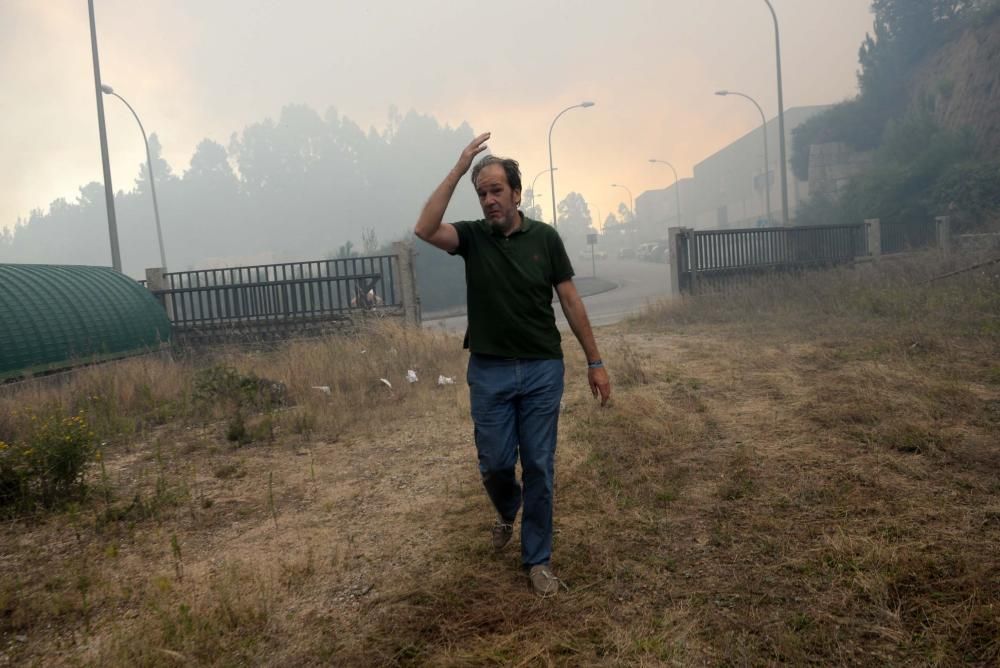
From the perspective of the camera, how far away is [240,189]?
113 m

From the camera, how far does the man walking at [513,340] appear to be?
132 inches

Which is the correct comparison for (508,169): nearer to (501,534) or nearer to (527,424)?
(527,424)

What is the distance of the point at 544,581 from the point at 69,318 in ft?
30.9

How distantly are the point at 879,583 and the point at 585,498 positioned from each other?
1815mm

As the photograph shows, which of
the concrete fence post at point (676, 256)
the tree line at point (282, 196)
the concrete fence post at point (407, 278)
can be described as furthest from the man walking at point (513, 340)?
the tree line at point (282, 196)

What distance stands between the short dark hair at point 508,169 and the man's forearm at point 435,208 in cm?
20

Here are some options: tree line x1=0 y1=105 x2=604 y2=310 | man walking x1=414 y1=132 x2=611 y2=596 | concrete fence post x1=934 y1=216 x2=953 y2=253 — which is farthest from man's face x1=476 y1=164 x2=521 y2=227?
tree line x1=0 y1=105 x2=604 y2=310

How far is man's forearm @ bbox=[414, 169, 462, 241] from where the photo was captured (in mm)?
3197

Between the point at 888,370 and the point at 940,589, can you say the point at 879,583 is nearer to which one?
the point at 940,589

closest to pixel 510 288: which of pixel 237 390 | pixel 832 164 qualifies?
pixel 237 390

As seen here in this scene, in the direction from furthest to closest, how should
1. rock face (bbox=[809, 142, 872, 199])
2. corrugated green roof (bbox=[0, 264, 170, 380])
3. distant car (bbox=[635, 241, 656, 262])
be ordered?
distant car (bbox=[635, 241, 656, 262]) → rock face (bbox=[809, 142, 872, 199]) → corrugated green roof (bbox=[0, 264, 170, 380])

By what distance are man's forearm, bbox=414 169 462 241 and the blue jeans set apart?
65cm

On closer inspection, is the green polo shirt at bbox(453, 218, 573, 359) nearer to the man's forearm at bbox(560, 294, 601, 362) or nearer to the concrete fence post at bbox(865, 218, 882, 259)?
the man's forearm at bbox(560, 294, 601, 362)

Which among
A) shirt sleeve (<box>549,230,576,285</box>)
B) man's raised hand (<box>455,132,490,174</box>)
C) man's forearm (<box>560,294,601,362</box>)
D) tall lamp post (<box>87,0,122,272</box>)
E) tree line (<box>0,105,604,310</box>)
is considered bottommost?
man's forearm (<box>560,294,601,362</box>)
